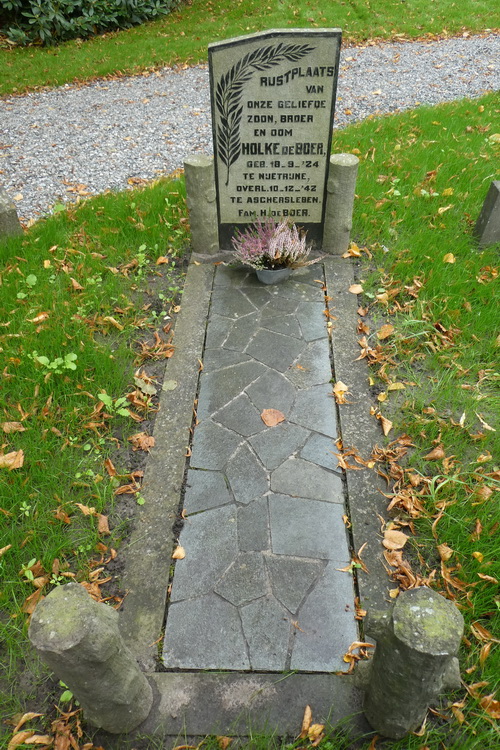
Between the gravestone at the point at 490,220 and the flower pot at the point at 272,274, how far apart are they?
5.93 ft

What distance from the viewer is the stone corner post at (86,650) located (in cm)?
156

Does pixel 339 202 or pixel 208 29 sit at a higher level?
pixel 208 29

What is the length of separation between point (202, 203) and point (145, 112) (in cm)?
477

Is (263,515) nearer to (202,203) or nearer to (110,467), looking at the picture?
(110,467)

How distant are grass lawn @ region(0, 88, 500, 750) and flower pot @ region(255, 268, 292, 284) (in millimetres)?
735

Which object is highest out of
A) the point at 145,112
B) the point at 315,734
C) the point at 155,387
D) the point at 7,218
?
the point at 145,112

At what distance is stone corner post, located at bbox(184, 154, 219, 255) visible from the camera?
4.37 m

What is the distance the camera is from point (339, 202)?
179 inches

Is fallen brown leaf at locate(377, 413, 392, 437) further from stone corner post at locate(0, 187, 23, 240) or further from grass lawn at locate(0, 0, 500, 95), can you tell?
grass lawn at locate(0, 0, 500, 95)

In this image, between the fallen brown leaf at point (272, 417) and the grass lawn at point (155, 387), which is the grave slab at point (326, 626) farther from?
the fallen brown leaf at point (272, 417)

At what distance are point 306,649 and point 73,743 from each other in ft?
3.43

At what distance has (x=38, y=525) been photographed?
9.09 ft

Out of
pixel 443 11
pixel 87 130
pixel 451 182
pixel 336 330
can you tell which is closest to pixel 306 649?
pixel 336 330

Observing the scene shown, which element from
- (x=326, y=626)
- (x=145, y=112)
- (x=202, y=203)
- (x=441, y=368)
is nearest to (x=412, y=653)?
(x=326, y=626)
